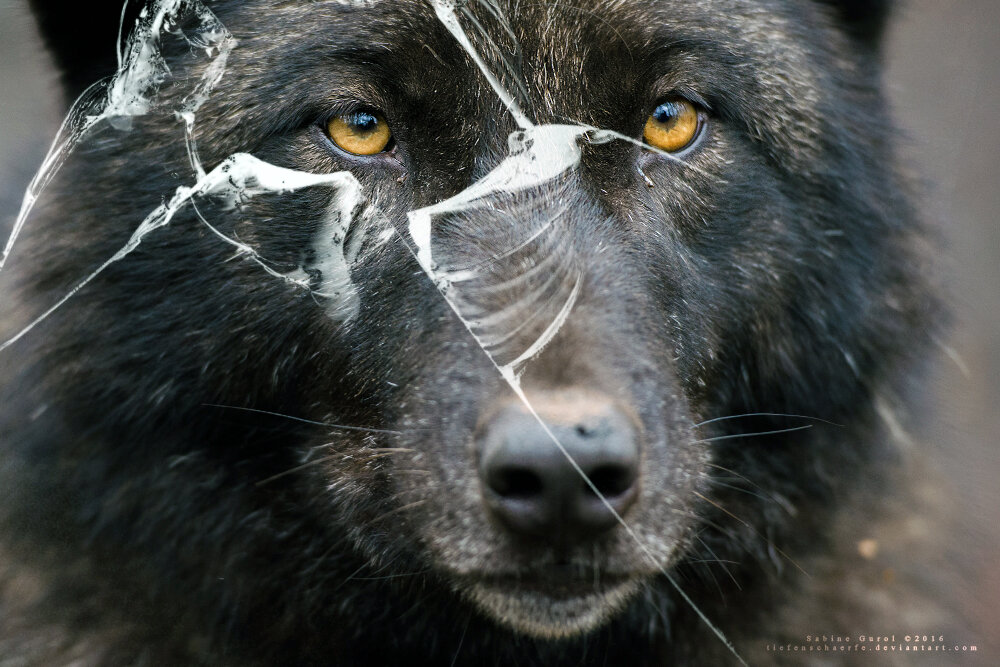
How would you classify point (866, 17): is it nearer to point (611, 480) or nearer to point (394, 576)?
point (611, 480)

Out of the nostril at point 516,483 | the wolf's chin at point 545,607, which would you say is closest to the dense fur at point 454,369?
the wolf's chin at point 545,607

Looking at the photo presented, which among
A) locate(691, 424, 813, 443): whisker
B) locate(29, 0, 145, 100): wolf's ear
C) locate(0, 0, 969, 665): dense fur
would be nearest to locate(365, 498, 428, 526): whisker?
locate(0, 0, 969, 665): dense fur

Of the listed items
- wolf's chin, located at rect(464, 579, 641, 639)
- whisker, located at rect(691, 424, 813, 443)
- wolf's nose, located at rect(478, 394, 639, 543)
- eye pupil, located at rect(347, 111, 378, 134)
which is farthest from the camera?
whisker, located at rect(691, 424, 813, 443)

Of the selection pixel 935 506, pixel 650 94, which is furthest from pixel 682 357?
pixel 935 506

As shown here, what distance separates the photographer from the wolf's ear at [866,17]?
9.34ft

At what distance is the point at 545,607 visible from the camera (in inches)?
78.8

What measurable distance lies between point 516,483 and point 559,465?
0.11 meters

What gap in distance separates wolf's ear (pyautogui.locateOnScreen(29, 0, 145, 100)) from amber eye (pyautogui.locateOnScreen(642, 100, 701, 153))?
120 cm

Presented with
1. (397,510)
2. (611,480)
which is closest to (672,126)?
(611,480)

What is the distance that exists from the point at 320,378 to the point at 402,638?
717mm

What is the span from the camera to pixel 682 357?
2.29 meters

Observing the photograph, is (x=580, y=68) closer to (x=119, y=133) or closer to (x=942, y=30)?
(x=119, y=133)

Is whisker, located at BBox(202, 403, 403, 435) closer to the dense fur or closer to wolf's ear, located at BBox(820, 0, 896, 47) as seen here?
the dense fur

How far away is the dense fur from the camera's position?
6.88ft
